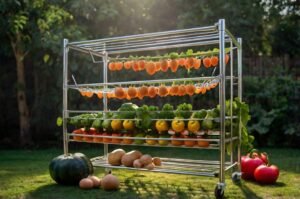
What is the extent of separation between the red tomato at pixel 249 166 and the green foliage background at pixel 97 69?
328 cm

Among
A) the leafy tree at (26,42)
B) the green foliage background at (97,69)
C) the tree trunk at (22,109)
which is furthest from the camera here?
the tree trunk at (22,109)

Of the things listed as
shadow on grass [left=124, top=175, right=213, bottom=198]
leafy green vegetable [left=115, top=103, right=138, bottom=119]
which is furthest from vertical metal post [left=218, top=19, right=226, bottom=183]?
leafy green vegetable [left=115, top=103, right=138, bottom=119]

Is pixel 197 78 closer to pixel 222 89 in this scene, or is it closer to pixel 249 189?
pixel 222 89

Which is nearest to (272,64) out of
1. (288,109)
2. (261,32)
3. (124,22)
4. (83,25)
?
(288,109)

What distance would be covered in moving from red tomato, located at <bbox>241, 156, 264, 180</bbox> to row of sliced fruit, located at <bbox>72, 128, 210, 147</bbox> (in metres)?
0.91

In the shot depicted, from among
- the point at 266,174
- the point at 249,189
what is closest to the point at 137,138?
the point at 249,189

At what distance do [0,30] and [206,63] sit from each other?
14.9ft

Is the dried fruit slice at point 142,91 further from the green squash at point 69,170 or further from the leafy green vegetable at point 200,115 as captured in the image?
the green squash at point 69,170

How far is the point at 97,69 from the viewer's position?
9.18 metres

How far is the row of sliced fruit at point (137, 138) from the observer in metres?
4.68

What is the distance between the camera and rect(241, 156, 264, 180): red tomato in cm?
519

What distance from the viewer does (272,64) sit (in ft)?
30.9

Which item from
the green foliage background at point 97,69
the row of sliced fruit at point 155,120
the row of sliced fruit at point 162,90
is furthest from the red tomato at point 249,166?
the green foliage background at point 97,69

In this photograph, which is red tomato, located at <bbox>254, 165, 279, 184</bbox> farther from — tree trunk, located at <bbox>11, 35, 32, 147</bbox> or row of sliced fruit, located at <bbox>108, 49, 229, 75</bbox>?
tree trunk, located at <bbox>11, 35, 32, 147</bbox>
